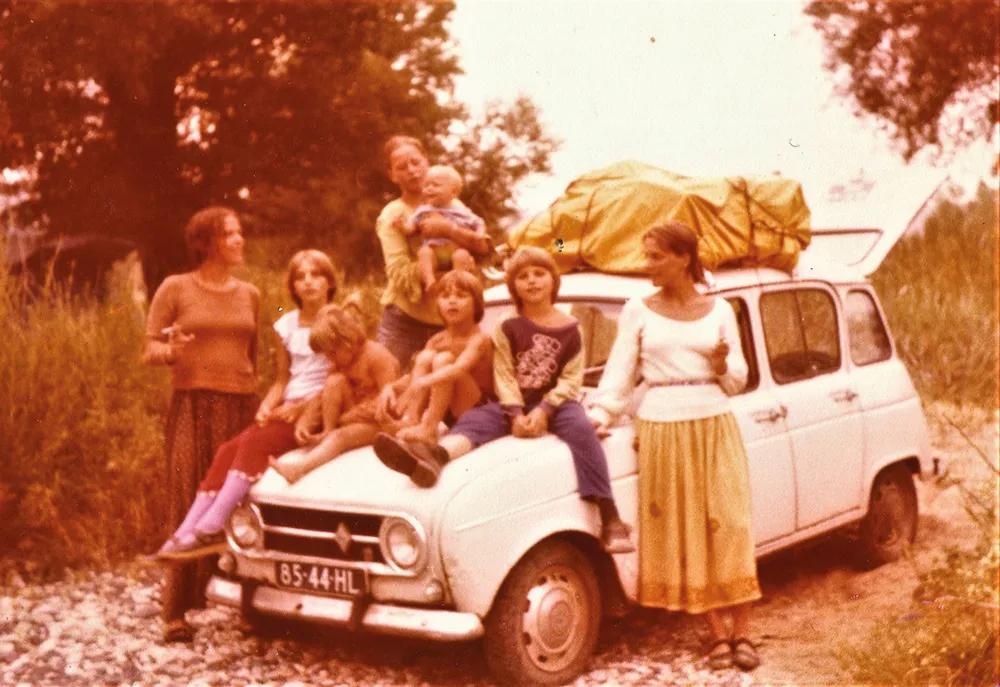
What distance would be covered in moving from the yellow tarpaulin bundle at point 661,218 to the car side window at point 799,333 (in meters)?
0.25

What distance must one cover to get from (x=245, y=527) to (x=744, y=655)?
238 cm

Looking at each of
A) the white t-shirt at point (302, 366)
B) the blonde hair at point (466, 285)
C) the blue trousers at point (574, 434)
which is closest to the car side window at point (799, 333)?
the blue trousers at point (574, 434)

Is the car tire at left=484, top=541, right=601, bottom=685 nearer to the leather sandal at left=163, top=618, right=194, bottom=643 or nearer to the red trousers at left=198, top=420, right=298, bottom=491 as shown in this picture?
the red trousers at left=198, top=420, right=298, bottom=491

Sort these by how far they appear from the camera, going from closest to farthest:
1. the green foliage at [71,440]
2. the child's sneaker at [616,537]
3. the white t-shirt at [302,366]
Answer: the child's sneaker at [616,537] → the white t-shirt at [302,366] → the green foliage at [71,440]

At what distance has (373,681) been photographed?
6098mm

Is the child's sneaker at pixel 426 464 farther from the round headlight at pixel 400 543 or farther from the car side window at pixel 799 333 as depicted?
the car side window at pixel 799 333

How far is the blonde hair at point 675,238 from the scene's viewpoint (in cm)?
606

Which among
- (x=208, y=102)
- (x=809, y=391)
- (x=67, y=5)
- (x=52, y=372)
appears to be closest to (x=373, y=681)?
(x=809, y=391)

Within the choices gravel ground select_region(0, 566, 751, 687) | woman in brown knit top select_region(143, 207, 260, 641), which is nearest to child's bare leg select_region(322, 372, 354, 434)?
woman in brown knit top select_region(143, 207, 260, 641)

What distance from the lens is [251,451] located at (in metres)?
6.23

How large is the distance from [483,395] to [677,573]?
122cm

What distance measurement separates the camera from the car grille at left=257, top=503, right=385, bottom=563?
18.6ft

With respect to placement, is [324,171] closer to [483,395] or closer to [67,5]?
[67,5]

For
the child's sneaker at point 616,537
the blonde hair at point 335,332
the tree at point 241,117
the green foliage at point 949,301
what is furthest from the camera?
the green foliage at point 949,301
